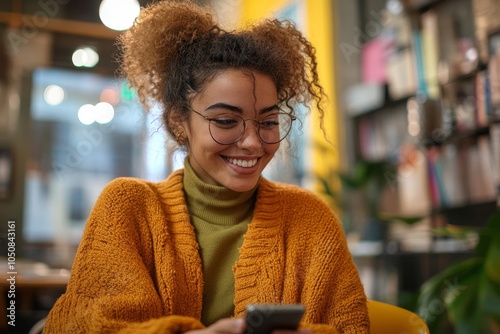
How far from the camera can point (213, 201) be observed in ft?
3.96

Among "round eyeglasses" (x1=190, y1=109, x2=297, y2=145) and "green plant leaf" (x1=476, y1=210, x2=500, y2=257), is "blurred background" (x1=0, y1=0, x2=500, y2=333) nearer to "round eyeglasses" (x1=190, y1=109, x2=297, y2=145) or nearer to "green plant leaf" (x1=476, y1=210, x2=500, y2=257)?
"green plant leaf" (x1=476, y1=210, x2=500, y2=257)

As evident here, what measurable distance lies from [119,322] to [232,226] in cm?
33

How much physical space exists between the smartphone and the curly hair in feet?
1.69

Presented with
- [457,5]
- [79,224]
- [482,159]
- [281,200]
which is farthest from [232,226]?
[79,224]

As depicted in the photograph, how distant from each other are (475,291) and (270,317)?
1.11 meters

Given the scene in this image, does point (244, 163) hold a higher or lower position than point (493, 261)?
higher

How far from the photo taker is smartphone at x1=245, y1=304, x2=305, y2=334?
0.83 m

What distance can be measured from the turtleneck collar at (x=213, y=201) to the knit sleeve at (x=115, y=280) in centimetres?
13

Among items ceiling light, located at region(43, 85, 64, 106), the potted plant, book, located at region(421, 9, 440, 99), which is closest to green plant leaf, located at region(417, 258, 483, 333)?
the potted plant

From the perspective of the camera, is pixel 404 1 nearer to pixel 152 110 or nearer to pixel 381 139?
pixel 381 139

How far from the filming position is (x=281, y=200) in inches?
49.9

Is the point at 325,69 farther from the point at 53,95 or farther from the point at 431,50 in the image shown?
the point at 53,95

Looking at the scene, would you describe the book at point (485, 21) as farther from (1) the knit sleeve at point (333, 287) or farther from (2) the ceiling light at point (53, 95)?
(2) the ceiling light at point (53, 95)

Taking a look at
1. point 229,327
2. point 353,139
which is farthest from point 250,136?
point 353,139
